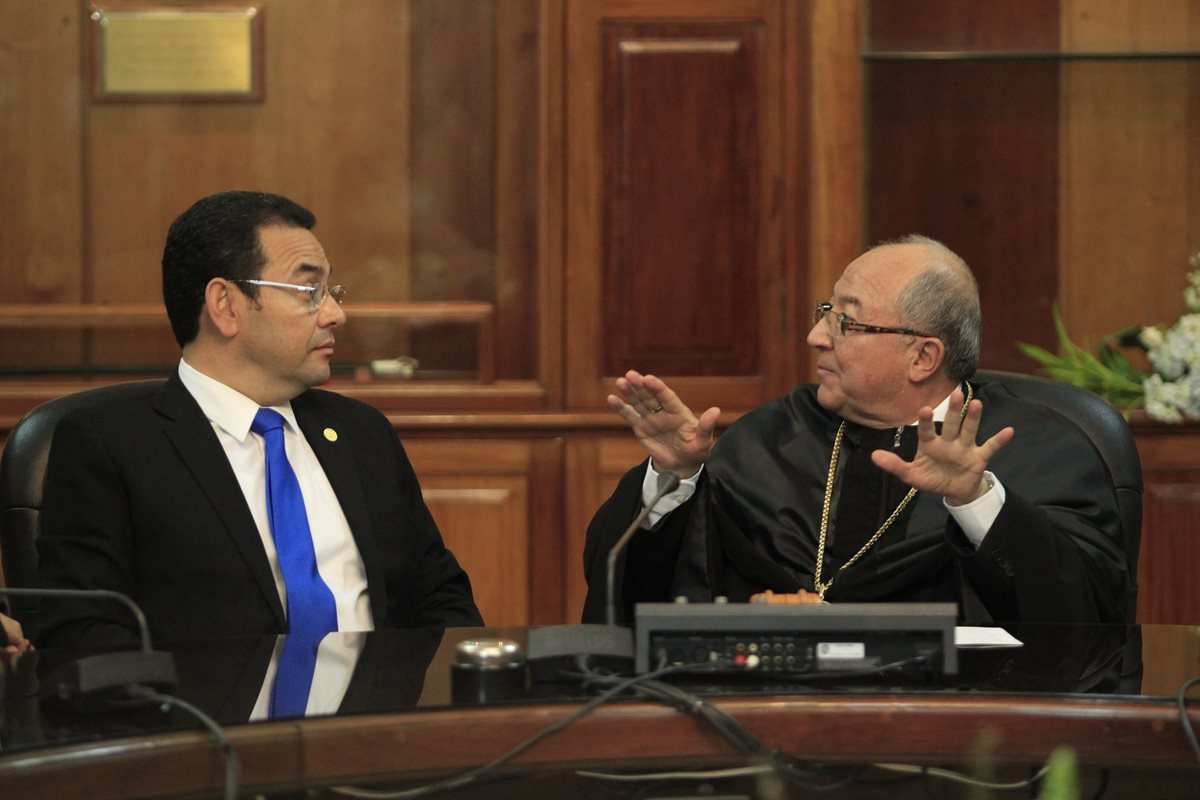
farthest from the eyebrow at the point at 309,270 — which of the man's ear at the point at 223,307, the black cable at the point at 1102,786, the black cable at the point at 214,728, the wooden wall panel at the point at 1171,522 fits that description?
the wooden wall panel at the point at 1171,522

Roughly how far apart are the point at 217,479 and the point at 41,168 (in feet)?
8.17

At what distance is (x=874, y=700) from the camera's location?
1688mm

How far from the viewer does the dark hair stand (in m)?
2.66

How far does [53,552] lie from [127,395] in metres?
0.33

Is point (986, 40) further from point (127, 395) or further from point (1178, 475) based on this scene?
point (127, 395)

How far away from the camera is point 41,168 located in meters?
4.59

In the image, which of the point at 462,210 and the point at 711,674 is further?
the point at 462,210

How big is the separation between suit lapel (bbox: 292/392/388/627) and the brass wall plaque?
83.8 inches

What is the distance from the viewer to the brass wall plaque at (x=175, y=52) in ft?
15.0

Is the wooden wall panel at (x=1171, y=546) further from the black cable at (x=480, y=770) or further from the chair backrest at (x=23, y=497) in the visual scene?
the black cable at (x=480, y=770)

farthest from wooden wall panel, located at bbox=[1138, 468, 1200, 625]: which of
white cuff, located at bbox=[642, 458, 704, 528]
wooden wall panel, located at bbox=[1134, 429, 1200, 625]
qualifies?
white cuff, located at bbox=[642, 458, 704, 528]

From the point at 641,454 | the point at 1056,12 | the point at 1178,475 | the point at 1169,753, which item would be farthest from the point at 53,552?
the point at 1056,12

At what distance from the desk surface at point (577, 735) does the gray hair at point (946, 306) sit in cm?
108

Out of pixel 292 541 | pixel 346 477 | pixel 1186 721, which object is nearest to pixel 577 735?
pixel 1186 721
